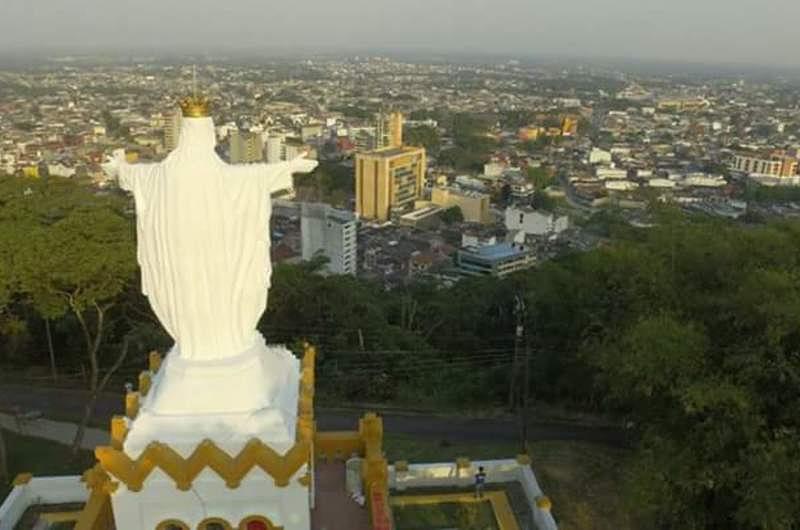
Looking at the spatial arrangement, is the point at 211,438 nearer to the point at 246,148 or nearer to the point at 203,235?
the point at 203,235

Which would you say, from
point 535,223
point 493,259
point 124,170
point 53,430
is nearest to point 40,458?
point 53,430

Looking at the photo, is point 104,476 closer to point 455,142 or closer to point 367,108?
point 455,142

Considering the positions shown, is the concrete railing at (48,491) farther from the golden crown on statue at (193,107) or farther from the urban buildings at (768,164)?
the urban buildings at (768,164)

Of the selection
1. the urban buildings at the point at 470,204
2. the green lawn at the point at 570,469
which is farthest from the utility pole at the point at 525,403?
the urban buildings at the point at 470,204

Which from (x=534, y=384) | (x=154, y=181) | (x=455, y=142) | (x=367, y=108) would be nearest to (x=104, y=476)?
(x=154, y=181)

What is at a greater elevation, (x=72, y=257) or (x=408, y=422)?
→ (x=72, y=257)

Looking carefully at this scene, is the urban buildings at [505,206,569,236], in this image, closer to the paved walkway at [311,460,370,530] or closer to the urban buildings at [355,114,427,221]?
the urban buildings at [355,114,427,221]

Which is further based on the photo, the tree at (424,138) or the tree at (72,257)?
the tree at (424,138)
